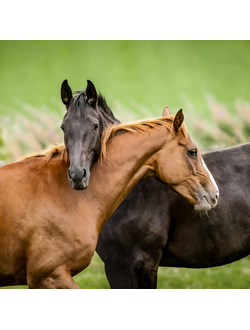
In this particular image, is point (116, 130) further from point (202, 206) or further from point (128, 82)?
point (128, 82)

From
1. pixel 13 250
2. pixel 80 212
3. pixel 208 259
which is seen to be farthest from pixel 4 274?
pixel 208 259

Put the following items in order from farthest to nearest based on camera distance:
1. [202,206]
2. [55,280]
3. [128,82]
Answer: [128,82] < [202,206] < [55,280]

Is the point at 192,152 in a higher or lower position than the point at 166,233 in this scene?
higher

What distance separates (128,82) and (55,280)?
3379mm

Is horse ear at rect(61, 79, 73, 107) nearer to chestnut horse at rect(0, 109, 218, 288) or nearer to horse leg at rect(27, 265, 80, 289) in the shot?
chestnut horse at rect(0, 109, 218, 288)

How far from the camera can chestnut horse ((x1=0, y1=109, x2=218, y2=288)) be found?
2160 millimetres

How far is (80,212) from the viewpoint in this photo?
7.52ft

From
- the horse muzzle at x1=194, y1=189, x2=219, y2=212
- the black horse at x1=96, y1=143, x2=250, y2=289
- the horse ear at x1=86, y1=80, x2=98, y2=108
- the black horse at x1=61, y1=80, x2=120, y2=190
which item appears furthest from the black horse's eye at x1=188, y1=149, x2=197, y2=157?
the horse ear at x1=86, y1=80, x2=98, y2=108

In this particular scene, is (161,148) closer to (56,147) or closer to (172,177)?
(172,177)

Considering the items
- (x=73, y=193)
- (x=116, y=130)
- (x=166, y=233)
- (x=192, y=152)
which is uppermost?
(x=116, y=130)

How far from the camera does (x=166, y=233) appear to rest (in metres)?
2.99

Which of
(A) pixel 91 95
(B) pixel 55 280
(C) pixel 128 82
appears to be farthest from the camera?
(C) pixel 128 82

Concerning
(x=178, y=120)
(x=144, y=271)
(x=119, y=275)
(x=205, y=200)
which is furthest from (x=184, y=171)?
(x=119, y=275)

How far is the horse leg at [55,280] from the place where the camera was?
2117 mm
